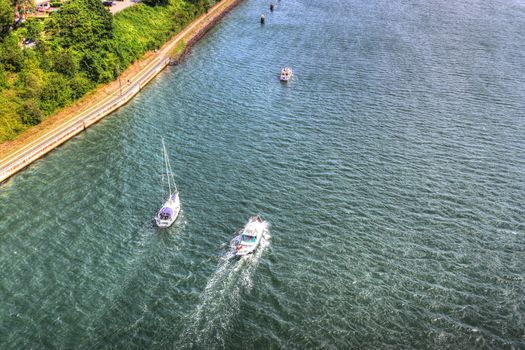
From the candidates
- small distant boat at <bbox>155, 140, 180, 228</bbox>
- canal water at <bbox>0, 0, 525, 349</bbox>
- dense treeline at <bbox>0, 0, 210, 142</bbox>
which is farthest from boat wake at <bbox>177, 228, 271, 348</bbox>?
dense treeline at <bbox>0, 0, 210, 142</bbox>

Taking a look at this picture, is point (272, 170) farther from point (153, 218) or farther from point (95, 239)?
point (95, 239)

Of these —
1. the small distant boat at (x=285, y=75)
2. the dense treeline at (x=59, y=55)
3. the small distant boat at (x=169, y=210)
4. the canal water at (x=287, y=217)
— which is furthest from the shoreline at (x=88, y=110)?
the small distant boat at (x=285, y=75)

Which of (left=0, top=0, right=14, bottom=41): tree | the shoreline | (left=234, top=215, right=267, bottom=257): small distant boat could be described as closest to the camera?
(left=234, top=215, right=267, bottom=257): small distant boat

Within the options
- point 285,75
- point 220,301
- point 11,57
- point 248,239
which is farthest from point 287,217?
point 11,57

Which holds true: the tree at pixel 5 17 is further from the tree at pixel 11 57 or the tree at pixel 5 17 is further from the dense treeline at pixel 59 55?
the tree at pixel 11 57

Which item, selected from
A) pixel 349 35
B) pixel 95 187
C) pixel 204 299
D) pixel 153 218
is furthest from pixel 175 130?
pixel 349 35

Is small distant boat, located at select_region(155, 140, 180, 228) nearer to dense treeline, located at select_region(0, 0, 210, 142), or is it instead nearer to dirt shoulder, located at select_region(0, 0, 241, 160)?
dirt shoulder, located at select_region(0, 0, 241, 160)
